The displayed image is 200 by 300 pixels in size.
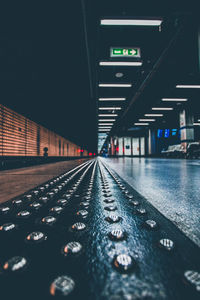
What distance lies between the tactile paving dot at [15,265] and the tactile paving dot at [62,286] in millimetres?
95

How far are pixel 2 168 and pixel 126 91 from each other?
8.64 metres

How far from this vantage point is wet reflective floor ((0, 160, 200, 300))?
0.24 metres

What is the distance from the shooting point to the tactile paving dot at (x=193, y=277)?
0.83 feet

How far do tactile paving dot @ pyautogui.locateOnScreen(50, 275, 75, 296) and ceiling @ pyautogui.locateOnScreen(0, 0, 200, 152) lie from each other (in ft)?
12.6

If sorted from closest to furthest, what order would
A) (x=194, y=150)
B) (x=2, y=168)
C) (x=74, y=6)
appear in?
(x=74, y=6)
(x=2, y=168)
(x=194, y=150)

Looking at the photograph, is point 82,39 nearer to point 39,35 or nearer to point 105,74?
point 39,35

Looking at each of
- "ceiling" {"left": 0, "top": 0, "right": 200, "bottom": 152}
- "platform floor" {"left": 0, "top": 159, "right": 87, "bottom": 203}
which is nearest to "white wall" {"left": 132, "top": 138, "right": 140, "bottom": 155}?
"ceiling" {"left": 0, "top": 0, "right": 200, "bottom": 152}

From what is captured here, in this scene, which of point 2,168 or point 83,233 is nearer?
point 83,233

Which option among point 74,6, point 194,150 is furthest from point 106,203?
point 194,150

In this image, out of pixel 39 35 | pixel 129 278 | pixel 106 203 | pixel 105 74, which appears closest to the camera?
pixel 129 278

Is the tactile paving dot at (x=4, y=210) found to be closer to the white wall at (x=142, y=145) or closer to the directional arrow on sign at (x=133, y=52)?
the directional arrow on sign at (x=133, y=52)

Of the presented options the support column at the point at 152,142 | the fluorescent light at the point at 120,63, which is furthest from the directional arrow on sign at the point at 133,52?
the support column at the point at 152,142

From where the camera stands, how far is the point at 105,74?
25.8 feet

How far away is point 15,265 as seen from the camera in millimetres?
300
